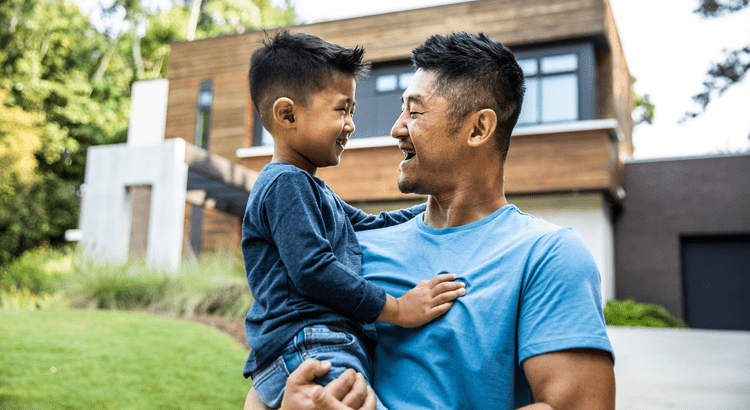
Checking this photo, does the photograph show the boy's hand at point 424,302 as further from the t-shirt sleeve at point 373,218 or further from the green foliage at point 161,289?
the green foliage at point 161,289

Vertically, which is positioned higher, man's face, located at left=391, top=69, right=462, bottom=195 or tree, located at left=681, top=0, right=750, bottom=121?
tree, located at left=681, top=0, right=750, bottom=121

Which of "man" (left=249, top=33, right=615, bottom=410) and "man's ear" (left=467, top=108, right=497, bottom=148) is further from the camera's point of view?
"man's ear" (left=467, top=108, right=497, bottom=148)

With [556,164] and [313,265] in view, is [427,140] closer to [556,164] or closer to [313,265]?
[313,265]

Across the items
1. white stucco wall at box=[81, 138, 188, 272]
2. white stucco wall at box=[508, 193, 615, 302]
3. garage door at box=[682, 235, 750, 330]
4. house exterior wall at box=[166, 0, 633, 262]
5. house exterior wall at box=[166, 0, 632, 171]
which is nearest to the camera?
white stucco wall at box=[81, 138, 188, 272]

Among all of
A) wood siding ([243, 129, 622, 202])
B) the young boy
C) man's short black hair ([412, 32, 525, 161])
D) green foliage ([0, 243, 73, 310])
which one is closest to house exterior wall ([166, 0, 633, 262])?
wood siding ([243, 129, 622, 202])

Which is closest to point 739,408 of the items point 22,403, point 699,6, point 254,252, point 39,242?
point 254,252

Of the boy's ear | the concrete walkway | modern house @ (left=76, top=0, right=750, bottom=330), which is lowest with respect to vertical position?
the concrete walkway

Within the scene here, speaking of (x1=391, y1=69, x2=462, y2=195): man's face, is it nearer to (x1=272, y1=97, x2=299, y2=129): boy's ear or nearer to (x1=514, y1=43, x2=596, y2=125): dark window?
(x1=272, y1=97, x2=299, y2=129): boy's ear

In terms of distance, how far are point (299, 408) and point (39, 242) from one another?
80.8 feet

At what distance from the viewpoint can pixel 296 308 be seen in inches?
60.8

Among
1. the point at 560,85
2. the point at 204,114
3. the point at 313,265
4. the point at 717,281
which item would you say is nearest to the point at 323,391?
the point at 313,265

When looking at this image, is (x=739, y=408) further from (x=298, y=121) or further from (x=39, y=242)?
(x=39, y=242)

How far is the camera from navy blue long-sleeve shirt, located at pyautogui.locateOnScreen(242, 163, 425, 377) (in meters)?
1.52

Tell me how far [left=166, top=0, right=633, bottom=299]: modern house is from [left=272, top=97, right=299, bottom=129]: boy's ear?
863cm
